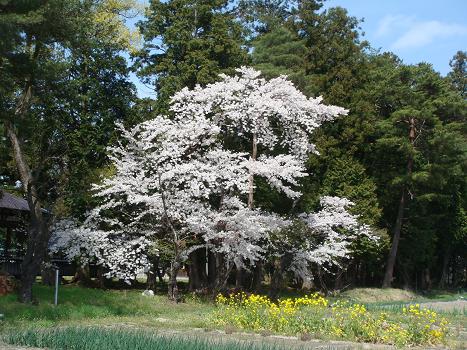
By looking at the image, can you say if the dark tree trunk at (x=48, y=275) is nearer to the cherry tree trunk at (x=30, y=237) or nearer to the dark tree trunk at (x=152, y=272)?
the dark tree trunk at (x=152, y=272)

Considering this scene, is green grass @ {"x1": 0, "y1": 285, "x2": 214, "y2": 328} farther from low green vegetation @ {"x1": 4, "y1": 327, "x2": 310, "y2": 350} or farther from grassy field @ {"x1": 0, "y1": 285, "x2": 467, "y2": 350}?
low green vegetation @ {"x1": 4, "y1": 327, "x2": 310, "y2": 350}

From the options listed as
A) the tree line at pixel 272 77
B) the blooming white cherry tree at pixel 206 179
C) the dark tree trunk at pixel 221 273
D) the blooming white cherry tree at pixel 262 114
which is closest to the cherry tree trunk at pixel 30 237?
the tree line at pixel 272 77

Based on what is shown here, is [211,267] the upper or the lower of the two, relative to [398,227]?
lower

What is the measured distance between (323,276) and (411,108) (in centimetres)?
1071

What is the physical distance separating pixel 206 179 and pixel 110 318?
23.8 feet

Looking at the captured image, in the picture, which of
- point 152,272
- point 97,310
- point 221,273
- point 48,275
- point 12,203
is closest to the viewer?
point 97,310

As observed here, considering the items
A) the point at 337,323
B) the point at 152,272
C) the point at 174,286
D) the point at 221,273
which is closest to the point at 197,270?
the point at 152,272

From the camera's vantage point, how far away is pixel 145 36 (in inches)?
1061

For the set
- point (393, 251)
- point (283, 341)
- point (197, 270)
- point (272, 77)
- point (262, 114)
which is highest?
point (272, 77)

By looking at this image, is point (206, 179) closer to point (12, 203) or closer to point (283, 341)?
point (12, 203)

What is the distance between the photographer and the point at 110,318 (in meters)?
14.8

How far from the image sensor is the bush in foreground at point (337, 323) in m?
11.1

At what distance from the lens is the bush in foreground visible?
36.4 ft

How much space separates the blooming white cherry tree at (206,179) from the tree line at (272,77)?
119cm
